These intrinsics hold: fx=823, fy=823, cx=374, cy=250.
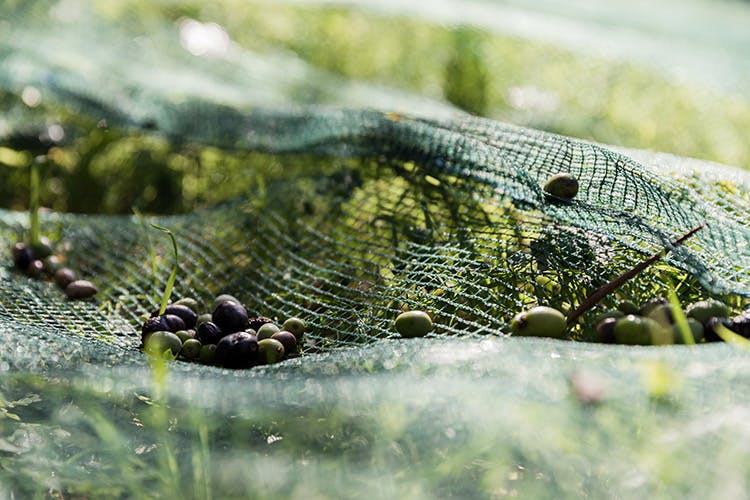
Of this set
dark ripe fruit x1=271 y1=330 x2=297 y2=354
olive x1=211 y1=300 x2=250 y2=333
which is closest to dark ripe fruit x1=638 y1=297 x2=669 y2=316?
dark ripe fruit x1=271 y1=330 x2=297 y2=354

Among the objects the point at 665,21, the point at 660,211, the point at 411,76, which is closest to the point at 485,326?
the point at 660,211

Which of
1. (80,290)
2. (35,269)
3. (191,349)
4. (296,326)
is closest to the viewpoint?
(191,349)

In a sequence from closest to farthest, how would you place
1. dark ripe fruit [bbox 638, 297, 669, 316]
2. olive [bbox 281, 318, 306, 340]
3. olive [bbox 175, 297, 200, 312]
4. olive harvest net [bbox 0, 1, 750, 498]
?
olive harvest net [bbox 0, 1, 750, 498] < dark ripe fruit [bbox 638, 297, 669, 316] < olive [bbox 281, 318, 306, 340] < olive [bbox 175, 297, 200, 312]

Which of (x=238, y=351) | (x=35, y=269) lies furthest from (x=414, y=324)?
(x=35, y=269)

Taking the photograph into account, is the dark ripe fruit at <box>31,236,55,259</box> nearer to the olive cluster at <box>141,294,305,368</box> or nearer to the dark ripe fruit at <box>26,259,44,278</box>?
the dark ripe fruit at <box>26,259,44,278</box>

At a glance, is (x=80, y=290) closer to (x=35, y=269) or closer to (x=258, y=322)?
(x=35, y=269)

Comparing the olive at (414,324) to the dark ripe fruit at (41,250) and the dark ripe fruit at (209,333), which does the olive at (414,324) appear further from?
the dark ripe fruit at (41,250)
